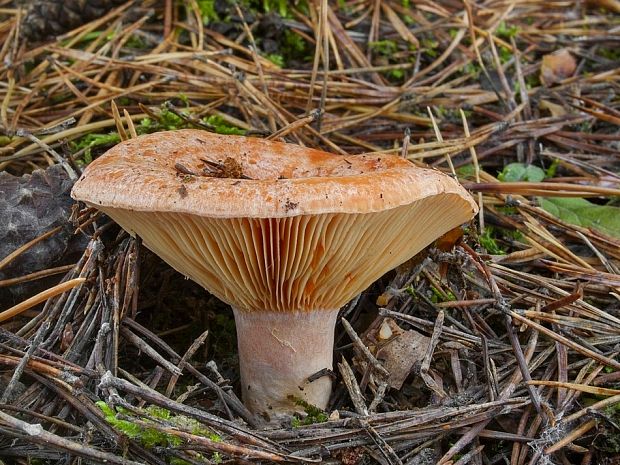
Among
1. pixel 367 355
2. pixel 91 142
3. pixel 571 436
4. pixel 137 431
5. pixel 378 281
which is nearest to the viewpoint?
pixel 137 431

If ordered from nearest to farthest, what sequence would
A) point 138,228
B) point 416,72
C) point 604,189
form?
1. point 138,228
2. point 604,189
3. point 416,72

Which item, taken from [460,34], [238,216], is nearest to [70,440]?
[238,216]

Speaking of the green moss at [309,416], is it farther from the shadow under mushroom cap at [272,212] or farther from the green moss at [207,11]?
the green moss at [207,11]

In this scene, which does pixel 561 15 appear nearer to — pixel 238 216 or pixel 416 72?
pixel 416 72

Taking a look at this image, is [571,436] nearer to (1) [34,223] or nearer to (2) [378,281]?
(2) [378,281]

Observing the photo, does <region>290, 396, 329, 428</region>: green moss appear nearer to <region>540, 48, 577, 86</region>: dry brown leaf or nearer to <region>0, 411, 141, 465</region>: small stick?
<region>0, 411, 141, 465</region>: small stick

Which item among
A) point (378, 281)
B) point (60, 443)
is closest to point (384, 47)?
point (378, 281)
